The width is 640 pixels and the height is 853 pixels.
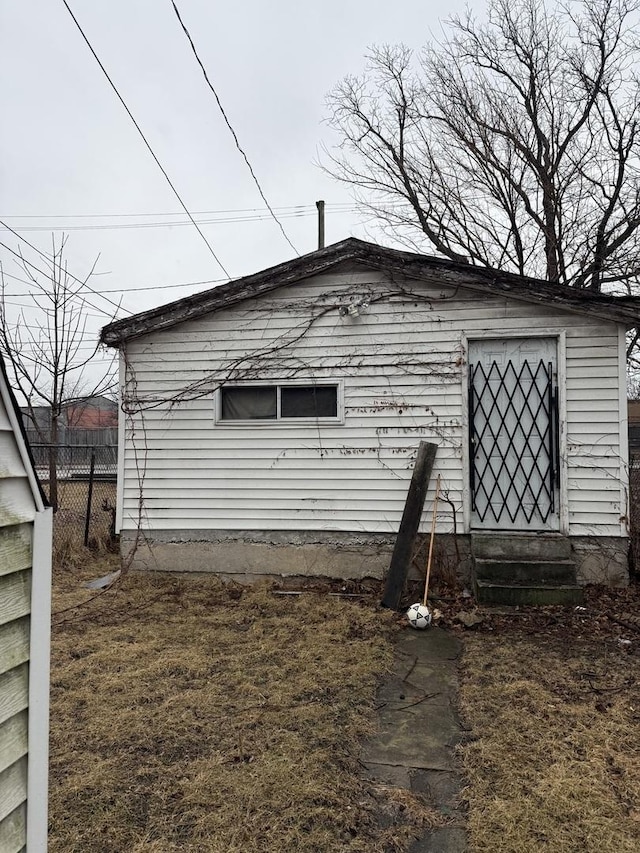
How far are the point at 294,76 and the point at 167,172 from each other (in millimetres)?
3076

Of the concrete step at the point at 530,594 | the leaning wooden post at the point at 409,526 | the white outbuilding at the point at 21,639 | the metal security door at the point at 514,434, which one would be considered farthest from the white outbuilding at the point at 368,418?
the white outbuilding at the point at 21,639

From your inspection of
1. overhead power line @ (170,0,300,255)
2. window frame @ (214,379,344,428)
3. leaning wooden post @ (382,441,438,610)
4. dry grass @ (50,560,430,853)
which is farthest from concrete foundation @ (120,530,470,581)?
overhead power line @ (170,0,300,255)

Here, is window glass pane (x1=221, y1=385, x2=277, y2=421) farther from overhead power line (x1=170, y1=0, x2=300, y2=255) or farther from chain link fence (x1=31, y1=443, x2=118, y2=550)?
overhead power line (x1=170, y1=0, x2=300, y2=255)

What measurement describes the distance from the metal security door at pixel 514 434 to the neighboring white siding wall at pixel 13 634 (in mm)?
4925

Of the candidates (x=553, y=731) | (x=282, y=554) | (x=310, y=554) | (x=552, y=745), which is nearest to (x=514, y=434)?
(x=310, y=554)

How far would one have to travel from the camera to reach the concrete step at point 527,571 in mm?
5129

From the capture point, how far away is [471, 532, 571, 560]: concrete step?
5395mm

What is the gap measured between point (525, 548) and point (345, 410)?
2.44m

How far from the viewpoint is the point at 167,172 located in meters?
8.36

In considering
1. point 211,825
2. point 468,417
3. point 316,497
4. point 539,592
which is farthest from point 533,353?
point 211,825

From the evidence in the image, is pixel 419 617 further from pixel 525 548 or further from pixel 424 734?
pixel 424 734

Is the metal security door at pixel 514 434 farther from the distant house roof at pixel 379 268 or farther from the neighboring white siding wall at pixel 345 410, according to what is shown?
the distant house roof at pixel 379 268

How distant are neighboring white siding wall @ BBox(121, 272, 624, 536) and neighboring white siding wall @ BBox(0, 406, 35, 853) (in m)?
4.51

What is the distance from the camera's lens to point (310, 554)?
6.03m
